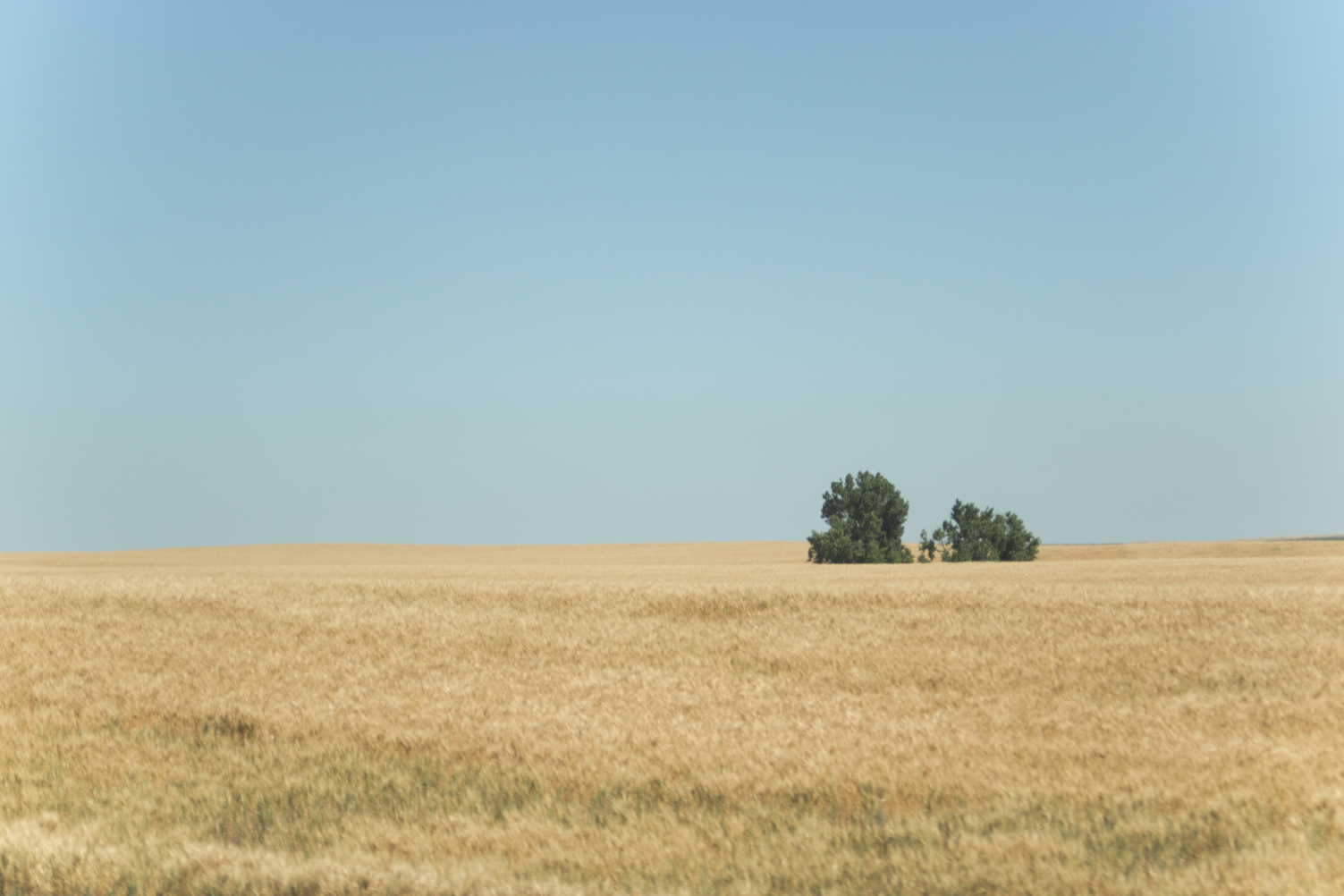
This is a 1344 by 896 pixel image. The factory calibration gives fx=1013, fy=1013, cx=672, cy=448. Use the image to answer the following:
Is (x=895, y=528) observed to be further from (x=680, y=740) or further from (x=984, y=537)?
(x=680, y=740)

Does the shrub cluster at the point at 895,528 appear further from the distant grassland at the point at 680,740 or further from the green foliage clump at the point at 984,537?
the distant grassland at the point at 680,740

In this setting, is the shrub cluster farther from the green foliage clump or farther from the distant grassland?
the distant grassland

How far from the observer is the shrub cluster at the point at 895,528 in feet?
203

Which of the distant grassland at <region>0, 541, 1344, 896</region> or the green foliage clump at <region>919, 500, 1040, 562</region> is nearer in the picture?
the distant grassland at <region>0, 541, 1344, 896</region>

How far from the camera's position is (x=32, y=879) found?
860cm

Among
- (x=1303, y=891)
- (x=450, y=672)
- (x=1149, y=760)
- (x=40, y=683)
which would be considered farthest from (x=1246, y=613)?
(x=40, y=683)

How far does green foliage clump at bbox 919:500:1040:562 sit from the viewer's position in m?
63.2

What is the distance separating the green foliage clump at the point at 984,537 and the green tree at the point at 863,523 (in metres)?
2.56

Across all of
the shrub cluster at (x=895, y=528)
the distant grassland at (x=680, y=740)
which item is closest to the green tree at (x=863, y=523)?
the shrub cluster at (x=895, y=528)

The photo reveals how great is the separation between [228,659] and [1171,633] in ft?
53.7

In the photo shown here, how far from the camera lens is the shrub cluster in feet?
203

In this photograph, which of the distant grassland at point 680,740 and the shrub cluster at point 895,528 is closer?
the distant grassland at point 680,740

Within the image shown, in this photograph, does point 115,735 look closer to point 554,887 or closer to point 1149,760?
point 554,887

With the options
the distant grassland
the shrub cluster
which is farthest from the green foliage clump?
the distant grassland
